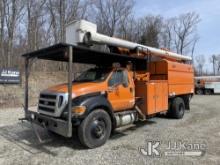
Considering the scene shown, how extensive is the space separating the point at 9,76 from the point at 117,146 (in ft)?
45.5

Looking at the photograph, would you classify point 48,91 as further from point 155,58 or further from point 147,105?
point 155,58

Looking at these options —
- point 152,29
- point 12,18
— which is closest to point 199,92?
point 152,29

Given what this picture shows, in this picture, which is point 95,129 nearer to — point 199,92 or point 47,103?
point 47,103

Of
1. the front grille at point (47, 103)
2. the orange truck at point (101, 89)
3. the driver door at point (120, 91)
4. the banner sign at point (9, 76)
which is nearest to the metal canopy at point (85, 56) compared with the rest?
the orange truck at point (101, 89)

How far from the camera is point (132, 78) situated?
8531mm

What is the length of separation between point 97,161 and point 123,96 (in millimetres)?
2714

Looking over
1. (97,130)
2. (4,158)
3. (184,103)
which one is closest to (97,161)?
(97,130)

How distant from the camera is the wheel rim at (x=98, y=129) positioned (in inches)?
260

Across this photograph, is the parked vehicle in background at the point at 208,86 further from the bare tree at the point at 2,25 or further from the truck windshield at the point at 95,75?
the truck windshield at the point at 95,75

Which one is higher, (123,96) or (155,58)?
(155,58)

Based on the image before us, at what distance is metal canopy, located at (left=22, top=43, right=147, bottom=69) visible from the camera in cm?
662

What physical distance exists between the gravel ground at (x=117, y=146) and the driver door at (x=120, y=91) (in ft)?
3.30

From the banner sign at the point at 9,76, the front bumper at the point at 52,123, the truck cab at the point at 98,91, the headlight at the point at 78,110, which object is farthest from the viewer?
the banner sign at the point at 9,76

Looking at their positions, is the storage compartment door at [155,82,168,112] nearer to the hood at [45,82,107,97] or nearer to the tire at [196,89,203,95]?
the hood at [45,82,107,97]
